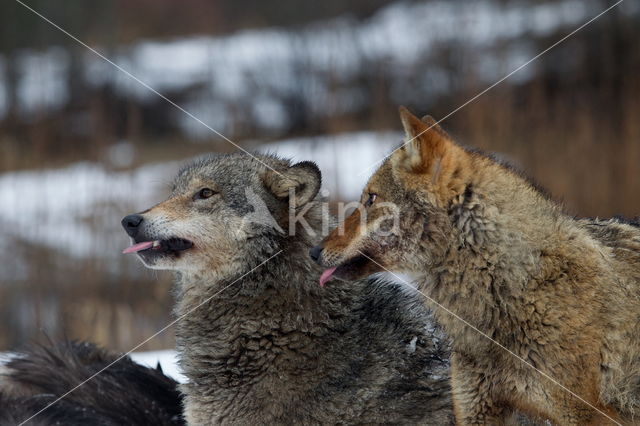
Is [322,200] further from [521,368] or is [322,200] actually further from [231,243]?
[521,368]

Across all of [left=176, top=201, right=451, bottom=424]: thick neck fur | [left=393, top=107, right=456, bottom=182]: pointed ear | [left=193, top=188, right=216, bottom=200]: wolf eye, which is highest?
[left=393, top=107, right=456, bottom=182]: pointed ear

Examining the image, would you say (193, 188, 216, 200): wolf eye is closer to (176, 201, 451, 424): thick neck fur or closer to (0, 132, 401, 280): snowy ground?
(176, 201, 451, 424): thick neck fur

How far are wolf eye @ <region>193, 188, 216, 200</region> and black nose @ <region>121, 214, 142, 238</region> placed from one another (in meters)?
0.36

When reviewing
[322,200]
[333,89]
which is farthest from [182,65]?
[322,200]

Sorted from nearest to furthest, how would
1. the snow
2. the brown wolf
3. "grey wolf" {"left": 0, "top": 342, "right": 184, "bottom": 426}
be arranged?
the brown wolf < "grey wolf" {"left": 0, "top": 342, "right": 184, "bottom": 426} < the snow

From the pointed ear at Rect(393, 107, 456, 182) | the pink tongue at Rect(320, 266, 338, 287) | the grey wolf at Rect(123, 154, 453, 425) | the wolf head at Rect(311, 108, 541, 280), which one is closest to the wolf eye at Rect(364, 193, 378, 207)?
the wolf head at Rect(311, 108, 541, 280)

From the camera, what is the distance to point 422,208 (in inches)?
180

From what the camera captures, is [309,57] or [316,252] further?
[309,57]

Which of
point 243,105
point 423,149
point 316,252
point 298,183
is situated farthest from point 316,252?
point 243,105

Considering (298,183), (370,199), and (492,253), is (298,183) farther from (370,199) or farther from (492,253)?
(492,253)

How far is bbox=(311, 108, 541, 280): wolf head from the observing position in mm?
4531

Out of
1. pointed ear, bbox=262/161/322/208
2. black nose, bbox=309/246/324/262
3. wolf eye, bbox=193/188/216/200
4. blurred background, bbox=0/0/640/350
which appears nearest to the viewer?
black nose, bbox=309/246/324/262

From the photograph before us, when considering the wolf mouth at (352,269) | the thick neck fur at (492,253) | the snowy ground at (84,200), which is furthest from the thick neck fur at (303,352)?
the snowy ground at (84,200)

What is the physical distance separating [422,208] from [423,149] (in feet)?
1.00
